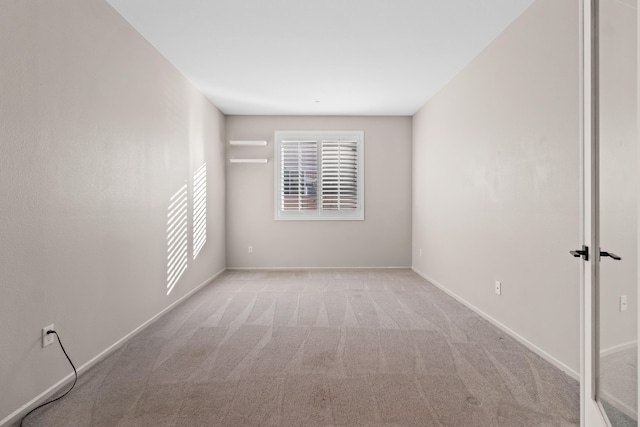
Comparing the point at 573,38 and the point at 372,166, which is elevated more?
the point at 573,38

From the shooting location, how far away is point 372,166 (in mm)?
6160

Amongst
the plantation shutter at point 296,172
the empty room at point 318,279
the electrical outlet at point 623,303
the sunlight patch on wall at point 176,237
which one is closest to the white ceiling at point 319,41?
the empty room at point 318,279

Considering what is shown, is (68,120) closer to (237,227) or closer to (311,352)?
(311,352)

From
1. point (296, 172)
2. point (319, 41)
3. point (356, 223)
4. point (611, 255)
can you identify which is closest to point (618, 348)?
point (611, 255)

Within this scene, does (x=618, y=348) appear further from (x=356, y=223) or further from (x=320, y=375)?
(x=356, y=223)

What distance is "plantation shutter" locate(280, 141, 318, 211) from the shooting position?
241 inches

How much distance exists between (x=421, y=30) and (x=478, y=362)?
2.78 metres

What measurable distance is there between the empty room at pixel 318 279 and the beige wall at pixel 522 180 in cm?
2

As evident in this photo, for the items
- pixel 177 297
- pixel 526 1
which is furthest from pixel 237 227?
pixel 526 1

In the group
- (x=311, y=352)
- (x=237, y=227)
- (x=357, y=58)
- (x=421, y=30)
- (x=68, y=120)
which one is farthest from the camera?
(x=237, y=227)

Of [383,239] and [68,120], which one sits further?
[383,239]

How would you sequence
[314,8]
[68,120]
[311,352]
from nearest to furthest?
[68,120]
[311,352]
[314,8]

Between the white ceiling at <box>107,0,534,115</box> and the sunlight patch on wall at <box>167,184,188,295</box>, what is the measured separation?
1511 mm

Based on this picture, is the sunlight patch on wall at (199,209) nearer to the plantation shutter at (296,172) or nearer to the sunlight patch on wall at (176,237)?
the sunlight patch on wall at (176,237)
